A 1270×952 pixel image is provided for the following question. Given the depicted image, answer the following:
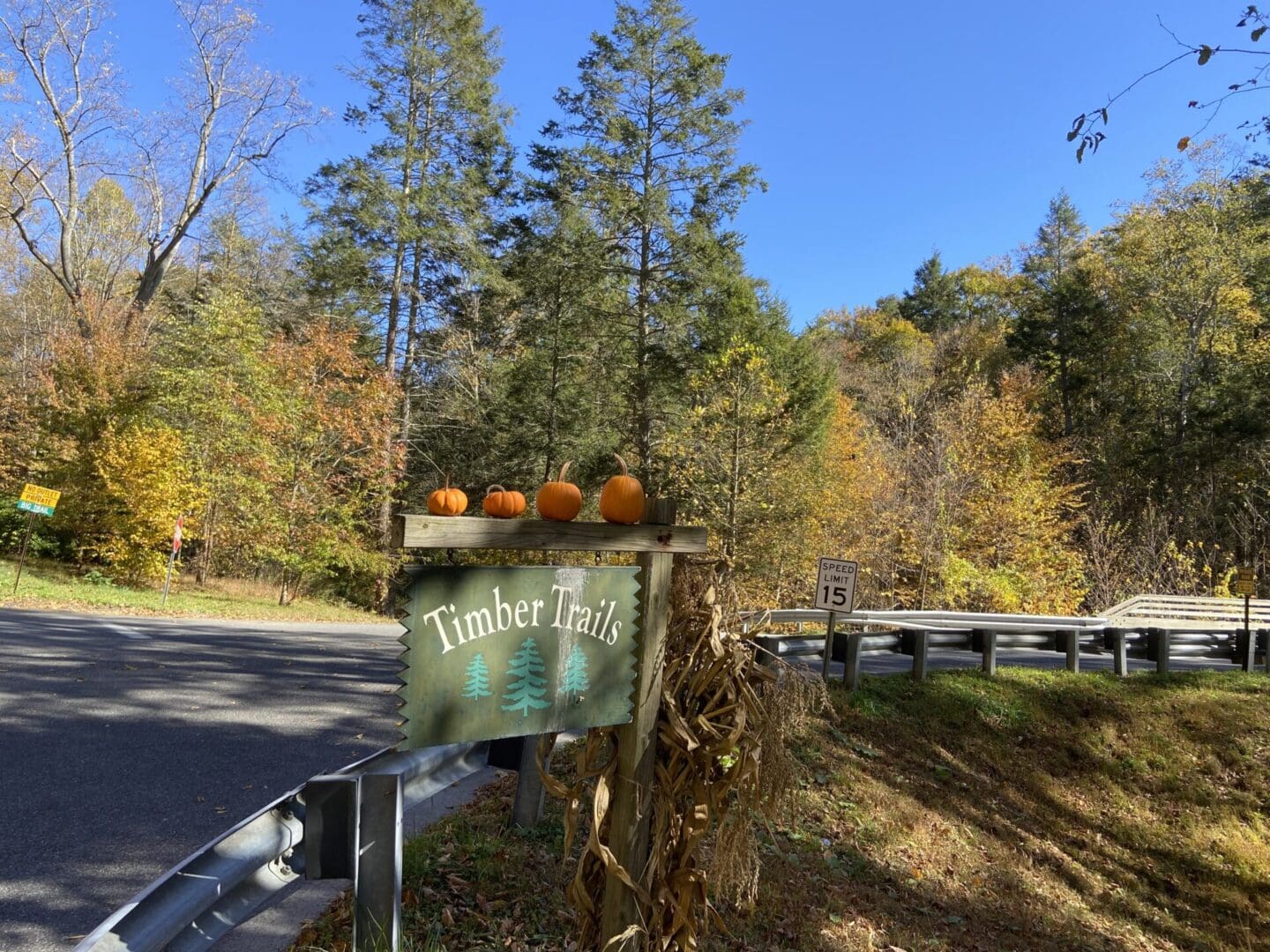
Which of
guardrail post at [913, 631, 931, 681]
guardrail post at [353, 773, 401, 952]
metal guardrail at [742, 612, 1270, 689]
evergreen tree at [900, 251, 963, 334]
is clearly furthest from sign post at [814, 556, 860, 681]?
evergreen tree at [900, 251, 963, 334]

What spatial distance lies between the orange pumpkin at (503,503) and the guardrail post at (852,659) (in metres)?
5.90

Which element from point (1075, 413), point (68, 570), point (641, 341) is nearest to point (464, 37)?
point (641, 341)

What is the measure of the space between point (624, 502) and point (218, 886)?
1716 mm

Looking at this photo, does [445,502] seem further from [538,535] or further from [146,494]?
[146,494]

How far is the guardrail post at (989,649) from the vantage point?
29.5ft

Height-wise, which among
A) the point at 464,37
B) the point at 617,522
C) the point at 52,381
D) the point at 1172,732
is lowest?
the point at 1172,732

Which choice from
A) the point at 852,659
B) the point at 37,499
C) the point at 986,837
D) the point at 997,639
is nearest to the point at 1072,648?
the point at 997,639

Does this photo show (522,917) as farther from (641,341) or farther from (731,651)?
(641,341)

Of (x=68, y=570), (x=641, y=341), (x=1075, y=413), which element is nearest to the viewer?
(x=68, y=570)

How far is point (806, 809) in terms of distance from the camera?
5781mm

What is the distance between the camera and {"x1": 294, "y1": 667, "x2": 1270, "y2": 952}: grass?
393 cm

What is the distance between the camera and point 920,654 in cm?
844

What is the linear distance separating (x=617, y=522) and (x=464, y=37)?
24018 mm

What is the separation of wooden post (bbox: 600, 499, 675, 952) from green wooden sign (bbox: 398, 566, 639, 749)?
52mm
